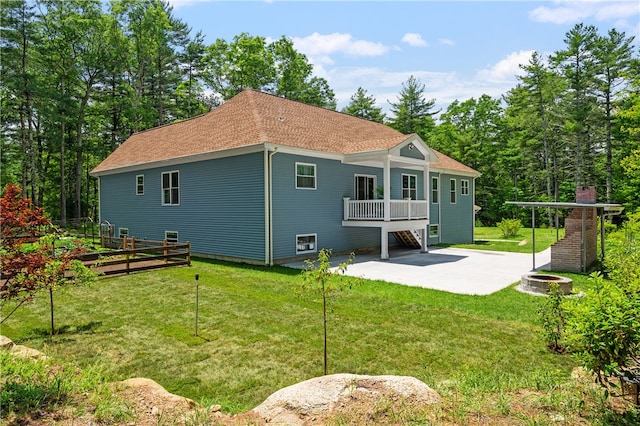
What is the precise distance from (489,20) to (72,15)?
3439 cm

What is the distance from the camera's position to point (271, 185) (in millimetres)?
13414

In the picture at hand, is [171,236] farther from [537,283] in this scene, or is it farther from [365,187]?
[537,283]

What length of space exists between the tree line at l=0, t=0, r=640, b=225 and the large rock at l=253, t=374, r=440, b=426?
1127 inches

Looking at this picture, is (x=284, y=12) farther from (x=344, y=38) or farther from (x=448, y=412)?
(x=448, y=412)

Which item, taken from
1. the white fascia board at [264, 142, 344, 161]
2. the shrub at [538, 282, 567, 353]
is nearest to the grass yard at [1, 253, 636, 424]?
the shrub at [538, 282, 567, 353]

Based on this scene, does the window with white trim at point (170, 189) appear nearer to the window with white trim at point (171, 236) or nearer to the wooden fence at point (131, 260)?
the window with white trim at point (171, 236)

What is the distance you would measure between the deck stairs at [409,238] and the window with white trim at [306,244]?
218 inches

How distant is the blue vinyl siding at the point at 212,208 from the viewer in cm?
1375

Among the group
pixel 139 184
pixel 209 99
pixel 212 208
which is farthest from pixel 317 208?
pixel 209 99

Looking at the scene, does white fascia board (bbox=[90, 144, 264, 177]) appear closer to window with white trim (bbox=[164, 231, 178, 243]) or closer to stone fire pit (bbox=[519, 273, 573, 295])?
window with white trim (bbox=[164, 231, 178, 243])

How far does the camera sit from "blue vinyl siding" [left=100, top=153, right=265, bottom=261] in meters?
13.8

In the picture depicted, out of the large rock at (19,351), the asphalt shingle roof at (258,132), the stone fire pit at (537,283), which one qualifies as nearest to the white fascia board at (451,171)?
the asphalt shingle roof at (258,132)

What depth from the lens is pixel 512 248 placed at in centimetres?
2002

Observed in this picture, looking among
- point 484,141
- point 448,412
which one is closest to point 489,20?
point 448,412
